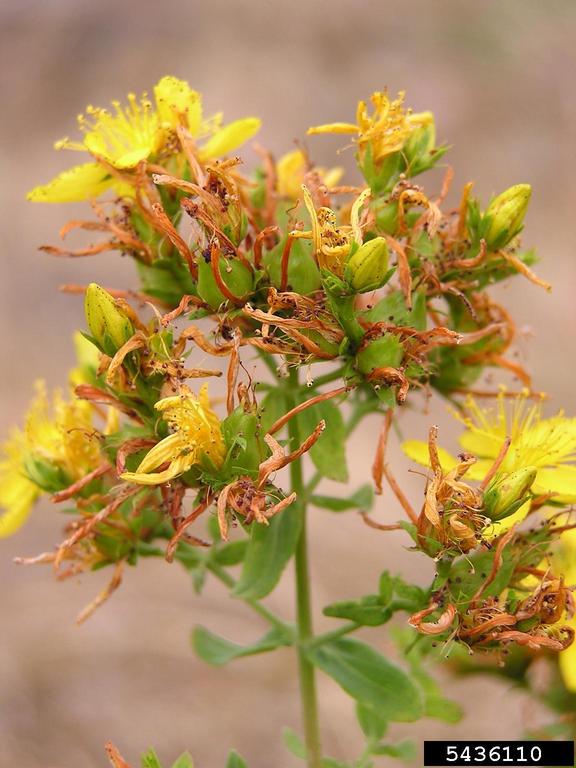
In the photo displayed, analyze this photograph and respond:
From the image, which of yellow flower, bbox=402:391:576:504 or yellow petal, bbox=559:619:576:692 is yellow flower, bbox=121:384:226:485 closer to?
yellow flower, bbox=402:391:576:504

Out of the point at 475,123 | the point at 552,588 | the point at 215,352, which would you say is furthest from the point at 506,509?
the point at 475,123

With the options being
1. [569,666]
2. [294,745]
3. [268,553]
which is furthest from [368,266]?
[294,745]

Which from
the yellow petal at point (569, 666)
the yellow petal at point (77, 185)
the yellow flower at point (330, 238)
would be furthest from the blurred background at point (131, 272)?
the yellow petal at point (77, 185)

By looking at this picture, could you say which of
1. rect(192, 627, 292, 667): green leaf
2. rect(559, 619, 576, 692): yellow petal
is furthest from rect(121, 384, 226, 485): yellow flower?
rect(559, 619, 576, 692): yellow petal

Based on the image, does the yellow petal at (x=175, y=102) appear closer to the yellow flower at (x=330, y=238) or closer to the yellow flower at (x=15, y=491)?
the yellow flower at (x=330, y=238)

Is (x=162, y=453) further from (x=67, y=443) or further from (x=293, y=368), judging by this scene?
(x=67, y=443)

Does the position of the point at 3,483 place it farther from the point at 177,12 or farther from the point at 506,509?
the point at 177,12
